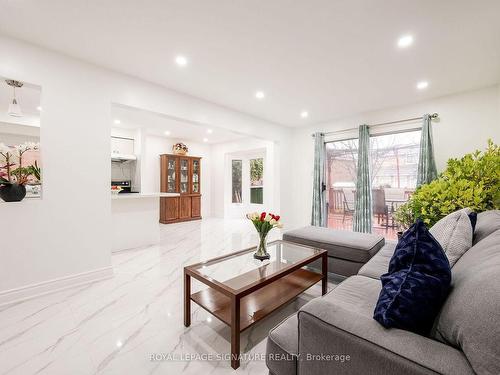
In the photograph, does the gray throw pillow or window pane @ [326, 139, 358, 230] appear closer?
the gray throw pillow

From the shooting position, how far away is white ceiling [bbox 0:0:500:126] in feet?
5.99

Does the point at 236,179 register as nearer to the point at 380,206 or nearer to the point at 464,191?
the point at 380,206

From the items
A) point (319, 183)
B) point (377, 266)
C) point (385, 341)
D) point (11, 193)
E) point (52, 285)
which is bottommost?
point (52, 285)

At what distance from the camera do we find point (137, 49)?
2.35 meters

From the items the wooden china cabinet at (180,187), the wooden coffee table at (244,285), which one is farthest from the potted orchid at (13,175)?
the wooden china cabinet at (180,187)

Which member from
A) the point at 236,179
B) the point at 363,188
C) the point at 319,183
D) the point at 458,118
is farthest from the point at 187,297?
the point at 236,179

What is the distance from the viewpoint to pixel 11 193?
218 cm

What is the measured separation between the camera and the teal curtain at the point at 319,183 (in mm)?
4801

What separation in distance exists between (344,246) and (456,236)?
47.2 inches

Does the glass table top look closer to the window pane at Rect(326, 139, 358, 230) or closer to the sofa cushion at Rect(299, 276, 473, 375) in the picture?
the sofa cushion at Rect(299, 276, 473, 375)

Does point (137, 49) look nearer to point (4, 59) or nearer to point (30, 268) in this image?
point (4, 59)

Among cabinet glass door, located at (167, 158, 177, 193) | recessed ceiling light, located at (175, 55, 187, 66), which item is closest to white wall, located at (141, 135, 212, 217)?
cabinet glass door, located at (167, 158, 177, 193)

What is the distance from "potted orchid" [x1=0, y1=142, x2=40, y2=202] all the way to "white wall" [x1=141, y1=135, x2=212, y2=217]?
345 centimetres

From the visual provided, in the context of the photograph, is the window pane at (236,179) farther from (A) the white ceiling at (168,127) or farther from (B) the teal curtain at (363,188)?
(B) the teal curtain at (363,188)
